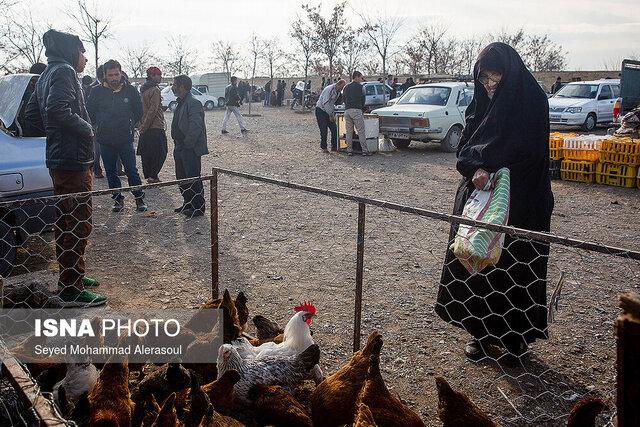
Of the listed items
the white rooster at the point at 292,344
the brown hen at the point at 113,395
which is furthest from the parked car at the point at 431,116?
the brown hen at the point at 113,395

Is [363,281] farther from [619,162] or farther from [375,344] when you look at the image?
[619,162]

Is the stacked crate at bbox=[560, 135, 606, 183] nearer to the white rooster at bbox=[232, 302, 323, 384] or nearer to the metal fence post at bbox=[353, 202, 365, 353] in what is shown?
the metal fence post at bbox=[353, 202, 365, 353]

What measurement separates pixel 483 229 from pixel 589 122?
689 inches

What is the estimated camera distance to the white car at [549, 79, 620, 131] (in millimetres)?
17094

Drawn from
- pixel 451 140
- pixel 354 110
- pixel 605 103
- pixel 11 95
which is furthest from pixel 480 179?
pixel 605 103

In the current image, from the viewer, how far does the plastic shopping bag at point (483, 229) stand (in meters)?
2.74

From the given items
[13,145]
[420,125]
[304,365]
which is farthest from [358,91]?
[304,365]

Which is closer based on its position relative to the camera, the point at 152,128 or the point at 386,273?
the point at 386,273

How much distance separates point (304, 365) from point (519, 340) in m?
1.46

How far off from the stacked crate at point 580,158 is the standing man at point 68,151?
8.82 m

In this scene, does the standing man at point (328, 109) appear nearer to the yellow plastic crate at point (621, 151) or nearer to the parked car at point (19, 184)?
the yellow plastic crate at point (621, 151)

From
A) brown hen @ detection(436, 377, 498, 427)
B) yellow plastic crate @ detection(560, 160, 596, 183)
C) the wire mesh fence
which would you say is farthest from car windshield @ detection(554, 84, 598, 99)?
brown hen @ detection(436, 377, 498, 427)

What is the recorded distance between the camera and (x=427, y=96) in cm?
1366

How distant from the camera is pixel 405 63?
40.7 meters
